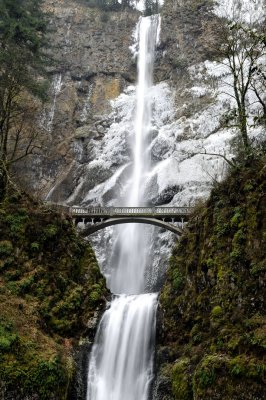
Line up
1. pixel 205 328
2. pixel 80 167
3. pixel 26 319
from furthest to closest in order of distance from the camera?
pixel 80 167 < pixel 26 319 < pixel 205 328

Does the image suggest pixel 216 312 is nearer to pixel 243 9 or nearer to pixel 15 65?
pixel 15 65

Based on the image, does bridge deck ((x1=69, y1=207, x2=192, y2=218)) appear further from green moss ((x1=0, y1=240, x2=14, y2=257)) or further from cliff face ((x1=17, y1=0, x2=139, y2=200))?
cliff face ((x1=17, y1=0, x2=139, y2=200))

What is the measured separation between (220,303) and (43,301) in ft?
27.0

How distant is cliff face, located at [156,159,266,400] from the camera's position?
44.6 feet

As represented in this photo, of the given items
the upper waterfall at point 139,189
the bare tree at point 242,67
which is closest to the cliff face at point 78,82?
the upper waterfall at point 139,189

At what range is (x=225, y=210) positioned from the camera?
18734mm

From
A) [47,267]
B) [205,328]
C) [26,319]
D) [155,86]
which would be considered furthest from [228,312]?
[155,86]

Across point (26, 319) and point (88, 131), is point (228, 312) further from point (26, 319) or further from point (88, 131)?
point (88, 131)

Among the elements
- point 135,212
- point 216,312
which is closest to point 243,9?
point 135,212

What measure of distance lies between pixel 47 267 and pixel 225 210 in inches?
362

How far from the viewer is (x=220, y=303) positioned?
53.7ft

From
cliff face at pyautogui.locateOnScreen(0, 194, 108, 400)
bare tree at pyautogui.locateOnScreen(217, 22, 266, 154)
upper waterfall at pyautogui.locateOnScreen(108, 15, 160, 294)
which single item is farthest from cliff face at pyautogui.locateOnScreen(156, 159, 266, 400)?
upper waterfall at pyautogui.locateOnScreen(108, 15, 160, 294)

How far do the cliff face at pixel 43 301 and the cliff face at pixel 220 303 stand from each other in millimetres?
3970

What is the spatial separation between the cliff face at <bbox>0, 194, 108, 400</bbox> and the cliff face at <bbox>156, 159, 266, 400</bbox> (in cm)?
397
